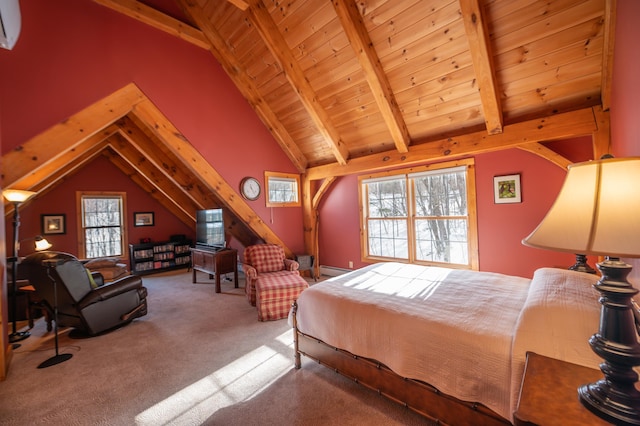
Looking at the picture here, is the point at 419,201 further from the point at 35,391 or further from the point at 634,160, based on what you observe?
the point at 35,391

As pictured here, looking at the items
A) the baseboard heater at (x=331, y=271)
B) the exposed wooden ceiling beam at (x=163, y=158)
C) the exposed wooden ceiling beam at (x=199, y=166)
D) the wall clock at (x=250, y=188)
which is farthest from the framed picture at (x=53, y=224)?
the baseboard heater at (x=331, y=271)

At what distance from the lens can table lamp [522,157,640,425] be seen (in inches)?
27.5

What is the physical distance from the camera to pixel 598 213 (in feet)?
2.40

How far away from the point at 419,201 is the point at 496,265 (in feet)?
4.68

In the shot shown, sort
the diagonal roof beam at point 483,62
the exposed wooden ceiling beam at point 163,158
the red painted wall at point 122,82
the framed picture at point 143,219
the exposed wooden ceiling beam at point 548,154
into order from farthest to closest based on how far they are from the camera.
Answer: the framed picture at point 143,219 < the exposed wooden ceiling beam at point 163,158 < the exposed wooden ceiling beam at point 548,154 < the red painted wall at point 122,82 < the diagonal roof beam at point 483,62

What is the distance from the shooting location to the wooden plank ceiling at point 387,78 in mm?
2514

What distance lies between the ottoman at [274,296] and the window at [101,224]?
16.2ft

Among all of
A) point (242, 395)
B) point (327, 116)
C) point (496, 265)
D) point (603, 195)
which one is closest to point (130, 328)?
point (242, 395)

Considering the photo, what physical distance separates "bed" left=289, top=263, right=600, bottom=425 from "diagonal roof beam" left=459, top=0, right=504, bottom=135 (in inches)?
71.4

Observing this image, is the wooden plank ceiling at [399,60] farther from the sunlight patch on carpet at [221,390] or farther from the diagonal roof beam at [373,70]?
the sunlight patch on carpet at [221,390]

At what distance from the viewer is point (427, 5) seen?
2.64m

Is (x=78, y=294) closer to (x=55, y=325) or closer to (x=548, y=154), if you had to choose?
(x=55, y=325)

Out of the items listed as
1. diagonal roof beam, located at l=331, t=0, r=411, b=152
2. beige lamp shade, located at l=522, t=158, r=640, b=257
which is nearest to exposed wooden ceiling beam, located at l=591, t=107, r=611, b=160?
diagonal roof beam, located at l=331, t=0, r=411, b=152

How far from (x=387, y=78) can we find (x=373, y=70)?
1.05ft
